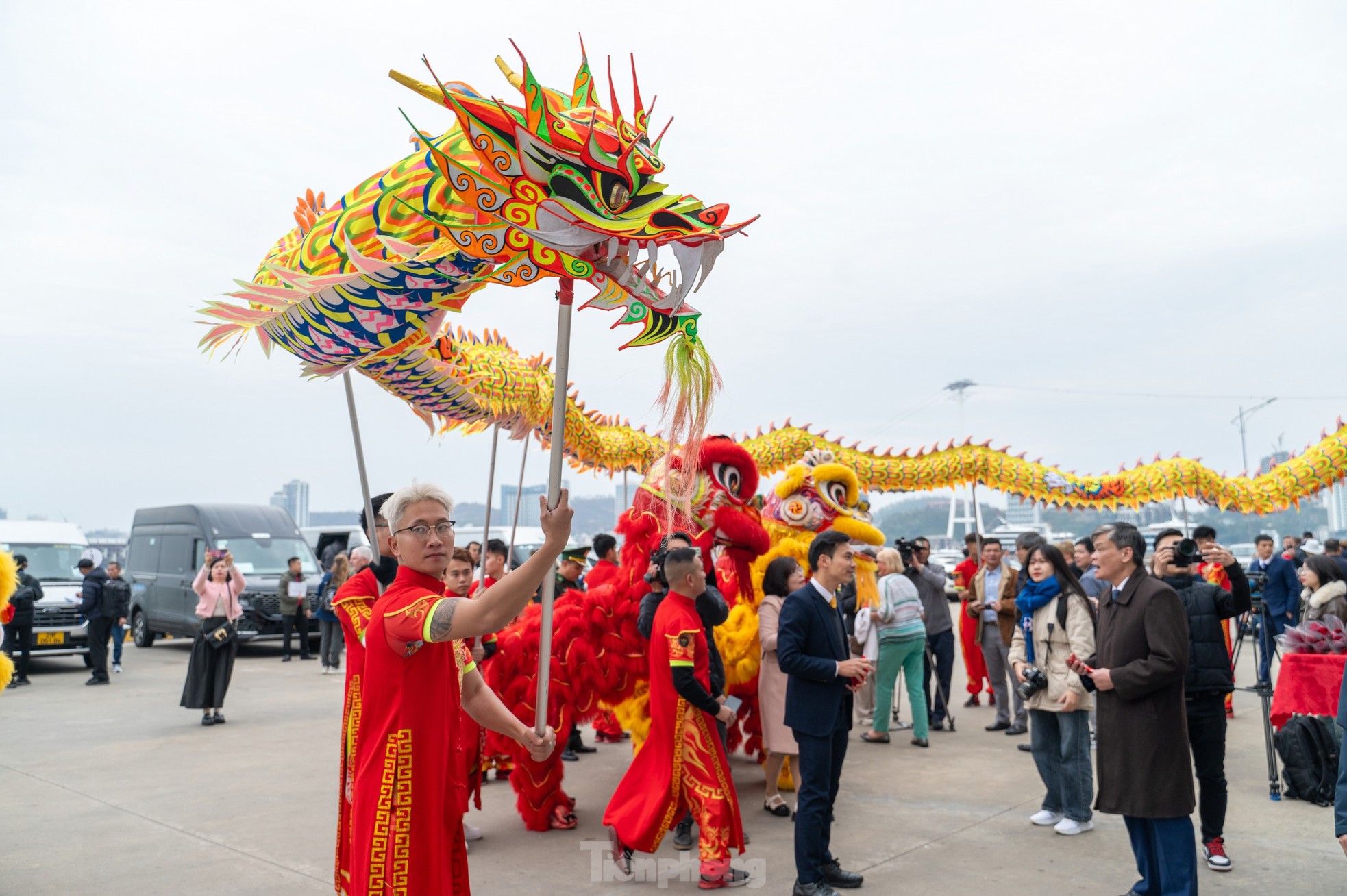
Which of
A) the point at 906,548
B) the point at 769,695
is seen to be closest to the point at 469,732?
the point at 769,695

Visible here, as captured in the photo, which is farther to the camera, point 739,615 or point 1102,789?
point 739,615

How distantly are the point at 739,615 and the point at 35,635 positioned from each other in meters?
10.6

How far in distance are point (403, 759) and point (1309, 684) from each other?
5.23 m

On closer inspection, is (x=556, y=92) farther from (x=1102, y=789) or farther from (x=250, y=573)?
(x=250, y=573)

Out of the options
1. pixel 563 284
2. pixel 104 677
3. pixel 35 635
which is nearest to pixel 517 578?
pixel 563 284

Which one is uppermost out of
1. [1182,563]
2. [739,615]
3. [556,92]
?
[556,92]

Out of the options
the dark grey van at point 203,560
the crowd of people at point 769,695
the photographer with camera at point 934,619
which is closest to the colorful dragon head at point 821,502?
the crowd of people at point 769,695

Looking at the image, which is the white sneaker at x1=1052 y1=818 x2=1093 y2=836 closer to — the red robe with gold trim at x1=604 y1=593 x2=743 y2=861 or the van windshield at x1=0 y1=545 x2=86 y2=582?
the red robe with gold trim at x1=604 y1=593 x2=743 y2=861

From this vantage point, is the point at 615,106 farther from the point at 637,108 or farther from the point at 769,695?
the point at 769,695

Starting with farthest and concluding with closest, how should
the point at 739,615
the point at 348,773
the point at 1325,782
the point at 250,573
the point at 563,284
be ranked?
the point at 250,573
the point at 739,615
the point at 1325,782
the point at 348,773
the point at 563,284

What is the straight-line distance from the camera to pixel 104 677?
1144 centimetres

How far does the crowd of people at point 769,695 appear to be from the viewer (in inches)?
102

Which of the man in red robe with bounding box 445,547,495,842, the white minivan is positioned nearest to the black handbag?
the white minivan

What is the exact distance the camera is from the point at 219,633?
28.7 ft
